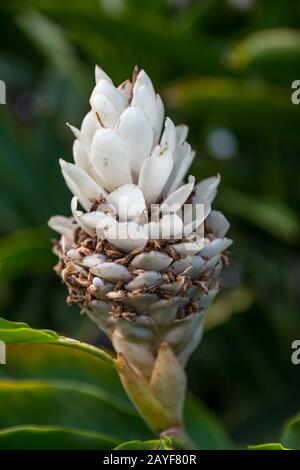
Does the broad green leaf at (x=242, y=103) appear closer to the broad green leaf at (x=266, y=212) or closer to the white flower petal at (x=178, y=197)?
the broad green leaf at (x=266, y=212)

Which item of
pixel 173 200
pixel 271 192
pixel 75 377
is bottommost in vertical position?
pixel 75 377

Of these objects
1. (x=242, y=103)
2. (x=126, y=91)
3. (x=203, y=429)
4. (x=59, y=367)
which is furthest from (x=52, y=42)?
(x=126, y=91)

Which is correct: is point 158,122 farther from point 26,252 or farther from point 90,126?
point 26,252

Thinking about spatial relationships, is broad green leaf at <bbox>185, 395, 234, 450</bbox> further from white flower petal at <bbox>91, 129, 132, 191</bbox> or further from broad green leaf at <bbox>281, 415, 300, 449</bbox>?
white flower petal at <bbox>91, 129, 132, 191</bbox>

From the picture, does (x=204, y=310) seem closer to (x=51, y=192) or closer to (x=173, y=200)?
(x=173, y=200)

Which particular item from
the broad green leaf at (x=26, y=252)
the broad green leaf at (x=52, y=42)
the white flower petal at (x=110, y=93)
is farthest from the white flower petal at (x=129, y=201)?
the broad green leaf at (x=52, y=42)
